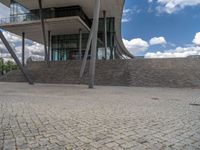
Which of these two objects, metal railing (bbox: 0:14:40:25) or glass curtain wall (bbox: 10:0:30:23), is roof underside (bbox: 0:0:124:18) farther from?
metal railing (bbox: 0:14:40:25)

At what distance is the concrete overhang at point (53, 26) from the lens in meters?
31.6

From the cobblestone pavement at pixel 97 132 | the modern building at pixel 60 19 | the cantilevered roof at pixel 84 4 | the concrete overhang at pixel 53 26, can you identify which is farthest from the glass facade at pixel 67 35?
the cobblestone pavement at pixel 97 132

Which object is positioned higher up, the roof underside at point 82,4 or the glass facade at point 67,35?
the roof underside at point 82,4

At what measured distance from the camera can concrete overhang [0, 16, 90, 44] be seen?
31.6m

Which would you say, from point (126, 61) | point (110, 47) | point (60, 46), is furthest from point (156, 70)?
point (60, 46)

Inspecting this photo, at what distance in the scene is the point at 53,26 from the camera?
34938 mm

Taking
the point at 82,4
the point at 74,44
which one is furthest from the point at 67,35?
the point at 82,4

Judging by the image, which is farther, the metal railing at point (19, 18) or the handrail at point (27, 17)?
the metal railing at point (19, 18)

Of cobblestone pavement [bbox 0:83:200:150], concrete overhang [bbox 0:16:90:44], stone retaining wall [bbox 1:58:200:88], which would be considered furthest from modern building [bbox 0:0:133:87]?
cobblestone pavement [bbox 0:83:200:150]

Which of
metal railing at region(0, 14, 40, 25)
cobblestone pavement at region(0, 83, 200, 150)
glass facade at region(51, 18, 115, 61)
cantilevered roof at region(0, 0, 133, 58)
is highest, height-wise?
cantilevered roof at region(0, 0, 133, 58)

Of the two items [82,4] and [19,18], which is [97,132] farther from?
[19,18]

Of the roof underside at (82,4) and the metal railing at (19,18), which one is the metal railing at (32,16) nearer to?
the metal railing at (19,18)

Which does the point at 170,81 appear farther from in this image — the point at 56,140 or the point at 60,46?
the point at 60,46

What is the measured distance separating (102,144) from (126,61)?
76.3 ft
